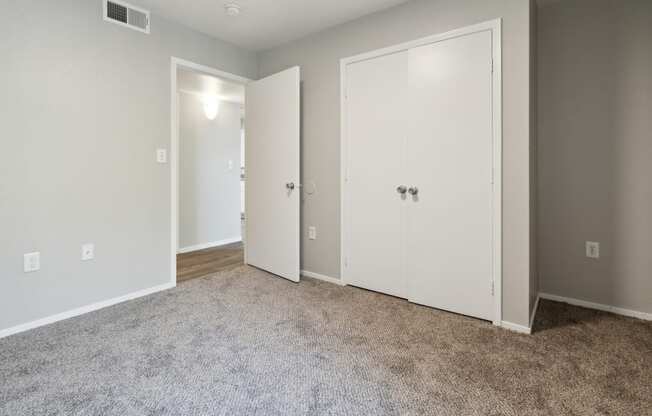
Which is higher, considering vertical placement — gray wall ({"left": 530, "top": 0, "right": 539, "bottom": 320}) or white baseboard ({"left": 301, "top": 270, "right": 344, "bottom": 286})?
gray wall ({"left": 530, "top": 0, "right": 539, "bottom": 320})

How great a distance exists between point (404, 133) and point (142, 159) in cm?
211

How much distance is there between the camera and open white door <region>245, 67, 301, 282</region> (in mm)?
3111

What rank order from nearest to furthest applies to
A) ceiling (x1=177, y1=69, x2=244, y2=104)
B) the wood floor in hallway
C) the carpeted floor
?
1. the carpeted floor
2. the wood floor in hallway
3. ceiling (x1=177, y1=69, x2=244, y2=104)

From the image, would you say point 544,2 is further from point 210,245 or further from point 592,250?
point 210,245

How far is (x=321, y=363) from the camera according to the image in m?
1.75

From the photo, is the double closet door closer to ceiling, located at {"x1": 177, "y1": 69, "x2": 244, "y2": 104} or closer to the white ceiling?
the white ceiling

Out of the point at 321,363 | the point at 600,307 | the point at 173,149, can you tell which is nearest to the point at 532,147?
the point at 600,307

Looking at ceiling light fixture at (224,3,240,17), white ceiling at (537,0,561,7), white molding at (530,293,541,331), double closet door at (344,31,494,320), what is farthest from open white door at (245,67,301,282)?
white ceiling at (537,0,561,7)

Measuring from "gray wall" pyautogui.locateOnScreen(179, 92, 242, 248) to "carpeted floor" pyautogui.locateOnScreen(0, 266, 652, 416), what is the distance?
230cm

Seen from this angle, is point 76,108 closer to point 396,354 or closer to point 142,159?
point 142,159

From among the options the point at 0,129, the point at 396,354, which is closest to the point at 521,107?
the point at 396,354

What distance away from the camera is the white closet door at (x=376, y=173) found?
2.63 metres

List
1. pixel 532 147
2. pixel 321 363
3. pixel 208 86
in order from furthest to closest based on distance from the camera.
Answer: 1. pixel 208 86
2. pixel 532 147
3. pixel 321 363

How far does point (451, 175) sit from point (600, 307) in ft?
4.96
